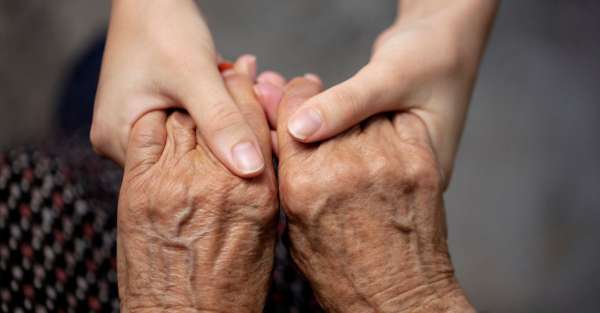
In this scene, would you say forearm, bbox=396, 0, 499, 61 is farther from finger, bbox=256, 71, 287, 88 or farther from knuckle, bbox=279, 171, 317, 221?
knuckle, bbox=279, 171, 317, 221

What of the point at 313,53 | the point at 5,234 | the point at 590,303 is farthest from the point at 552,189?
the point at 5,234

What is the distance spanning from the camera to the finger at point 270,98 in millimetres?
1047

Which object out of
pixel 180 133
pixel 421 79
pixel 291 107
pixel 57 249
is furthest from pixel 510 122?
pixel 57 249

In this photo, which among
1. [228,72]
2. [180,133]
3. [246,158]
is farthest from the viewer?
[228,72]

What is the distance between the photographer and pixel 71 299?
41.4 inches

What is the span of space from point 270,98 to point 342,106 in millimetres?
190

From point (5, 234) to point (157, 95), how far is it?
35 cm

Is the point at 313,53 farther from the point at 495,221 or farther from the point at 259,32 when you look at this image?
the point at 495,221

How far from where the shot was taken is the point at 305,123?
898 millimetres

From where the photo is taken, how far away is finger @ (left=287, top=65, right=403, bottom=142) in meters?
0.90

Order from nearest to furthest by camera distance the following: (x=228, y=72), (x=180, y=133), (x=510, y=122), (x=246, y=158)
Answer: (x=246, y=158), (x=180, y=133), (x=228, y=72), (x=510, y=122)

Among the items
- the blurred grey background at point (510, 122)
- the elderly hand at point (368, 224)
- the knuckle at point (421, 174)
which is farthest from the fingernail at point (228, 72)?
the blurred grey background at point (510, 122)

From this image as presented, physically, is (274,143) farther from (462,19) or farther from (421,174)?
(462,19)

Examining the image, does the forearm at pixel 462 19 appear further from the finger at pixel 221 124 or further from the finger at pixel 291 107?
the finger at pixel 221 124
